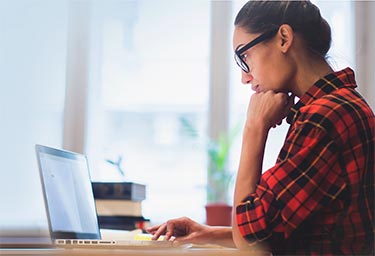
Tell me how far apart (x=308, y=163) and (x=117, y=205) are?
132 centimetres

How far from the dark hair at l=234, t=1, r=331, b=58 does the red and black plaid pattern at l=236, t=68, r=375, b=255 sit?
0.65 ft

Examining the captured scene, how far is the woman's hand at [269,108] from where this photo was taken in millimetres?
1289

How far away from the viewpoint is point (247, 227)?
3.71 ft

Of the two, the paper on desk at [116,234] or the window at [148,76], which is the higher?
the window at [148,76]

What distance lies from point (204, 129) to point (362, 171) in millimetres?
2303

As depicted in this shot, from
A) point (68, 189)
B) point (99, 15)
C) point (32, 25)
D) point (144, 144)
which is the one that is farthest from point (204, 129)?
point (68, 189)

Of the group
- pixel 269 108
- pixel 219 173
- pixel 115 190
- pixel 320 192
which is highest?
pixel 269 108

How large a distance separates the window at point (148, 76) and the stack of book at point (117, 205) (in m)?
1.09

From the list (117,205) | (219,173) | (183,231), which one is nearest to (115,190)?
(117,205)

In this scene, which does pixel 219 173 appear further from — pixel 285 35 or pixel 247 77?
pixel 285 35

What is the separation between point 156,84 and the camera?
3.46m

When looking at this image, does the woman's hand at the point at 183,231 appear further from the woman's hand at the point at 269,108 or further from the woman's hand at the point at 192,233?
the woman's hand at the point at 269,108

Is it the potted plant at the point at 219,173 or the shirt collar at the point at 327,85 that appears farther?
the potted plant at the point at 219,173

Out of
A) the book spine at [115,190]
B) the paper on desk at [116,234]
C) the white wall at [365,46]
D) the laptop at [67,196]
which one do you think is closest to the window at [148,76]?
the white wall at [365,46]
